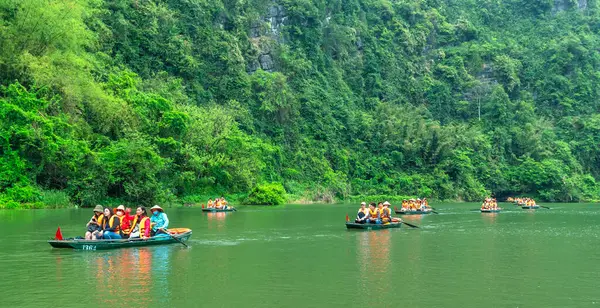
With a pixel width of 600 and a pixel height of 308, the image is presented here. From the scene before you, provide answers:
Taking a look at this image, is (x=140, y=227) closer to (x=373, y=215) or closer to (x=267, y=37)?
(x=373, y=215)

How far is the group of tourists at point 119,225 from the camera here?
18.9 m

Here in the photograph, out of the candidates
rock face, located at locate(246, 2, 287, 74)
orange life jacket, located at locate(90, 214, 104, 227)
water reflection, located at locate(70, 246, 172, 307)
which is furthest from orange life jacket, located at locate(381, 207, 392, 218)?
rock face, located at locate(246, 2, 287, 74)

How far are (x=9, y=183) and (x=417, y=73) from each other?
185 ft

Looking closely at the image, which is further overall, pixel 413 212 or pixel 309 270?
pixel 413 212

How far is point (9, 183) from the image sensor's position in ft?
118

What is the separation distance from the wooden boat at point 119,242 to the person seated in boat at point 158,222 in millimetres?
297

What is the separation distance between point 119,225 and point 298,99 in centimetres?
4906

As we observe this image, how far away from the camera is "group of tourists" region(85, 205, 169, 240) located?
1889cm

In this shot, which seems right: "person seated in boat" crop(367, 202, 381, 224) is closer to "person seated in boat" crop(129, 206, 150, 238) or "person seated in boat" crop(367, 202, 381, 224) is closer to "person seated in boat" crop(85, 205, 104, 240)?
"person seated in boat" crop(129, 206, 150, 238)

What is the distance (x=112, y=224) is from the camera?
1925 centimetres

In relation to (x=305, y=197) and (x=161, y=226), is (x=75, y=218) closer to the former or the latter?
(x=161, y=226)

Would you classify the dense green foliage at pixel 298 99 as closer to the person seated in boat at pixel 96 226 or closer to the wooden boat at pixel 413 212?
Answer: the wooden boat at pixel 413 212

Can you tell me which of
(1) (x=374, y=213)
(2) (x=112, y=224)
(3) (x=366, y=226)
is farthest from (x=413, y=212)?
(2) (x=112, y=224)

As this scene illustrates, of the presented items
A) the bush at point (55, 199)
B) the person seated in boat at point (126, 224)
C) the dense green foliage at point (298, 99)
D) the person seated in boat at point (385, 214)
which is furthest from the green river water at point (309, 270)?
the dense green foliage at point (298, 99)
